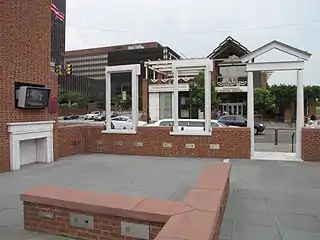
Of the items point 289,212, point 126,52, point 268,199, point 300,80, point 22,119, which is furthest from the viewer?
point 126,52

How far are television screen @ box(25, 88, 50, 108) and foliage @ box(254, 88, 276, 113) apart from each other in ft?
122

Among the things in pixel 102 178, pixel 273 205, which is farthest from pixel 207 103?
pixel 273 205

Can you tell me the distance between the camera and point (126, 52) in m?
97.7

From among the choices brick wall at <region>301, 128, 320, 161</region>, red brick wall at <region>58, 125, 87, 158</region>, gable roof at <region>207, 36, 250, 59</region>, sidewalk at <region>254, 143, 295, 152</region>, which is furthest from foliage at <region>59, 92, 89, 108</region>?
brick wall at <region>301, 128, 320, 161</region>

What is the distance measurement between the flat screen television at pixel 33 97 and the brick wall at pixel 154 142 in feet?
7.20

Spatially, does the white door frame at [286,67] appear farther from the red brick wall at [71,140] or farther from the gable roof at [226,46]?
the gable roof at [226,46]

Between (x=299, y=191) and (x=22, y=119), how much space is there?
8329mm

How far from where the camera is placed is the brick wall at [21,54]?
10109 millimetres

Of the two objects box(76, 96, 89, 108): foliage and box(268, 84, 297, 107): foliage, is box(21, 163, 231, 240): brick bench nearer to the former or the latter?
box(268, 84, 297, 107): foliage

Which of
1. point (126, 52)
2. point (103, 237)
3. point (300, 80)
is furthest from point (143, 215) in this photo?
point (126, 52)

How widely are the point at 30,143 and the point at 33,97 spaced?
182 centimetres

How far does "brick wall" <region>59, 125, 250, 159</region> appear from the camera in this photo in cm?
1327

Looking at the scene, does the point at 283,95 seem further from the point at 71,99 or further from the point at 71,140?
the point at 71,99

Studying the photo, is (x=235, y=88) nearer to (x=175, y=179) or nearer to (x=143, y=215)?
(x=175, y=179)
